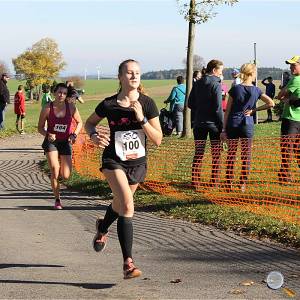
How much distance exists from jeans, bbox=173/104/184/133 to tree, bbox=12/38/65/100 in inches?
2595

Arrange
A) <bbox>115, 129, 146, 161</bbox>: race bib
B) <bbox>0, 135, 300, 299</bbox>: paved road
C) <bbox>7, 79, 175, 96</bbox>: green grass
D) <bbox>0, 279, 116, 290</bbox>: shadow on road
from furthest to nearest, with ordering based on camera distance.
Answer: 1. <bbox>7, 79, 175, 96</bbox>: green grass
2. <bbox>115, 129, 146, 161</bbox>: race bib
3. <bbox>0, 279, 116, 290</bbox>: shadow on road
4. <bbox>0, 135, 300, 299</bbox>: paved road


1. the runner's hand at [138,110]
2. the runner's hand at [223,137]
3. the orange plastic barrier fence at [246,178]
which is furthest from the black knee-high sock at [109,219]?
the runner's hand at [223,137]

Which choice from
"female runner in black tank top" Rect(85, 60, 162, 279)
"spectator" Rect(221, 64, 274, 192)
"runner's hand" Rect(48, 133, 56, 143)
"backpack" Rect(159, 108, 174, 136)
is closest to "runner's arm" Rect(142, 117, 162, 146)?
"female runner in black tank top" Rect(85, 60, 162, 279)

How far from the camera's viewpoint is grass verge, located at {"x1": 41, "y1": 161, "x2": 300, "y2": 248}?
7.22 m

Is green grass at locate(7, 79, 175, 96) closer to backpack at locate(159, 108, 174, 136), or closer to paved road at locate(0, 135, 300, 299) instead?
backpack at locate(159, 108, 174, 136)

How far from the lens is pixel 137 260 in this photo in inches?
249

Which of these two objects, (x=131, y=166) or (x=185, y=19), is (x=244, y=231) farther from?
(x=185, y=19)

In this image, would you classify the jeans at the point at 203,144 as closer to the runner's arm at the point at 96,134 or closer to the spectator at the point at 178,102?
the runner's arm at the point at 96,134

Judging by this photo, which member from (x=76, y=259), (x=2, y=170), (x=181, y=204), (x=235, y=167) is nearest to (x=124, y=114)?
(x=76, y=259)

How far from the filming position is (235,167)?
32.0 ft

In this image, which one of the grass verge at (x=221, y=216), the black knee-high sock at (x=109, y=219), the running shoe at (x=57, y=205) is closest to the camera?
the black knee-high sock at (x=109, y=219)

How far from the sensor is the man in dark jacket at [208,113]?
33.3 ft

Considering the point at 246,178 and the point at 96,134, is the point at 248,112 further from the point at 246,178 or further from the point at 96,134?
the point at 96,134

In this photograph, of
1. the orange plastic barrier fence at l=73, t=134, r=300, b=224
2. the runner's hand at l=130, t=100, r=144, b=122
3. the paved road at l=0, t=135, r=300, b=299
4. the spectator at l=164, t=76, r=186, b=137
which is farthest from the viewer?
the spectator at l=164, t=76, r=186, b=137
